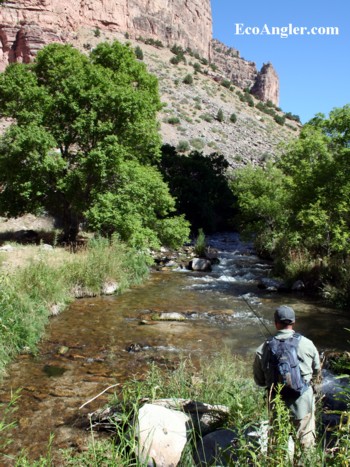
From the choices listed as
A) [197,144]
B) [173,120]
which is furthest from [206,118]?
[197,144]

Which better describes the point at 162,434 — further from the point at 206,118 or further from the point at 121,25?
the point at 121,25

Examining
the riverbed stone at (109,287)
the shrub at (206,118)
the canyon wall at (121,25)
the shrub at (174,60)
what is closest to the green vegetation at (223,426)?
the riverbed stone at (109,287)

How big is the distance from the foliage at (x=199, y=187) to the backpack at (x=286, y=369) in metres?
26.0

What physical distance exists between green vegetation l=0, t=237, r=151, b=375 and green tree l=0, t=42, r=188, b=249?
1.94 metres

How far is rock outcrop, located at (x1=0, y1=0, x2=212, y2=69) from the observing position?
54250 millimetres

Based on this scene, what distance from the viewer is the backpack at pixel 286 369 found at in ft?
10.6

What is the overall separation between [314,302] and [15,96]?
14.2 meters

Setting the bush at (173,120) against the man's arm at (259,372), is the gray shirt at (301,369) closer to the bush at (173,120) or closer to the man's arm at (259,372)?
the man's arm at (259,372)

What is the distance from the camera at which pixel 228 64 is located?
403 ft

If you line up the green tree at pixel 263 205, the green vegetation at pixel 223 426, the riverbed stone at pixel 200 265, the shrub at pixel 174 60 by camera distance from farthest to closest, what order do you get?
the shrub at pixel 174 60, the green tree at pixel 263 205, the riverbed stone at pixel 200 265, the green vegetation at pixel 223 426

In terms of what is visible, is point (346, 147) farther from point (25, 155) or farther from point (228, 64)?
point (228, 64)

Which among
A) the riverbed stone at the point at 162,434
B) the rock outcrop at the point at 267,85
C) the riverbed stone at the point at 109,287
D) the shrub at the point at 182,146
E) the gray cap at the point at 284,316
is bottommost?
the riverbed stone at the point at 109,287

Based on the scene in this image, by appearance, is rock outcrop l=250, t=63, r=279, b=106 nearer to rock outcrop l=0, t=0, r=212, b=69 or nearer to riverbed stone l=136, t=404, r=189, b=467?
rock outcrop l=0, t=0, r=212, b=69

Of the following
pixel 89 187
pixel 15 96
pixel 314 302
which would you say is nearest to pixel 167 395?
pixel 314 302
